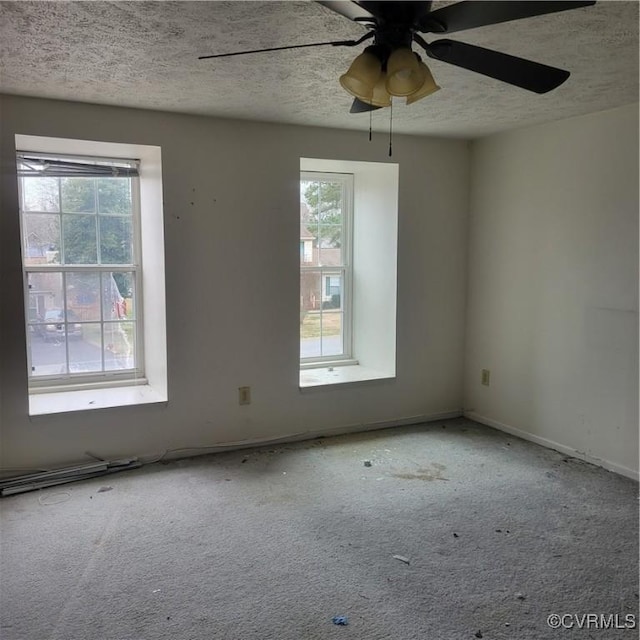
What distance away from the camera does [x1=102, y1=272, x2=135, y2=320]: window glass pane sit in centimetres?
370

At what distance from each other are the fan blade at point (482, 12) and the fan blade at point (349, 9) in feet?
0.54

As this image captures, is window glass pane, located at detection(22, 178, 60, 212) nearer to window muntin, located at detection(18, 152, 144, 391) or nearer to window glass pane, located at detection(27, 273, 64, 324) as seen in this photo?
window muntin, located at detection(18, 152, 144, 391)

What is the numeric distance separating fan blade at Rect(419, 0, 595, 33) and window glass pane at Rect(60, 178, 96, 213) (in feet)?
8.86

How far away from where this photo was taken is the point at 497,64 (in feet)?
5.67

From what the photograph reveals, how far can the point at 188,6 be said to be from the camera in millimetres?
1854

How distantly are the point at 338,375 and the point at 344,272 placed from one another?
0.88m

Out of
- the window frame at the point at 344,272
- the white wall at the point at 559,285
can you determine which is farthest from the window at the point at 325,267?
the white wall at the point at 559,285

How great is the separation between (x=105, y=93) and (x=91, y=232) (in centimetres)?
103

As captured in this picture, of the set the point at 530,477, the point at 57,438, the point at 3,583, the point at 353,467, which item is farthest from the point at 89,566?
the point at 530,477

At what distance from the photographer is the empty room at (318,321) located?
2008 mm

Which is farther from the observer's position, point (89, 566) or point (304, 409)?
point (304, 409)

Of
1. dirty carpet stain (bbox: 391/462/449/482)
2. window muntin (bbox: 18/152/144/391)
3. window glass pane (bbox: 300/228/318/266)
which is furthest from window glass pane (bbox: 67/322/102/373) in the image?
dirty carpet stain (bbox: 391/462/449/482)

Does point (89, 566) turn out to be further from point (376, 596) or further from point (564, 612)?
point (564, 612)

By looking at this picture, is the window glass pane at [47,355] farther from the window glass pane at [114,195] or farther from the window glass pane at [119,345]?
the window glass pane at [114,195]
